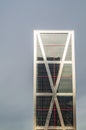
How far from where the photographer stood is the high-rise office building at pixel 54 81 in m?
114

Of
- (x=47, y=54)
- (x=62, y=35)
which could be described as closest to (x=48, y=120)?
(x=47, y=54)

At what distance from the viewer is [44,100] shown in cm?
11469

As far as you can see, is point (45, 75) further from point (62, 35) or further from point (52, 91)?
point (62, 35)

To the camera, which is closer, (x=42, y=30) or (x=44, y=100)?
(x=44, y=100)

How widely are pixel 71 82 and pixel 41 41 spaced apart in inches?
702

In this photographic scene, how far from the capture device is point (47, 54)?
120125 millimetres

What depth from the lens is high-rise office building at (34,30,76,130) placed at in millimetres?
114312

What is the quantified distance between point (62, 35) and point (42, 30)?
736cm

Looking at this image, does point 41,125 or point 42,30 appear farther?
point 42,30

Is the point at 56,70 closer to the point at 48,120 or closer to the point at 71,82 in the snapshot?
the point at 71,82

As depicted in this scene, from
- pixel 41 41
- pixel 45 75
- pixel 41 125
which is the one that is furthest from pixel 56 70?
pixel 41 125

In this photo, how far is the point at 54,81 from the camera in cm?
11669

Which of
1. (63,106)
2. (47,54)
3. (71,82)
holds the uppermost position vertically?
(47,54)

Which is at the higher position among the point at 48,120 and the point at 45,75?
the point at 45,75
